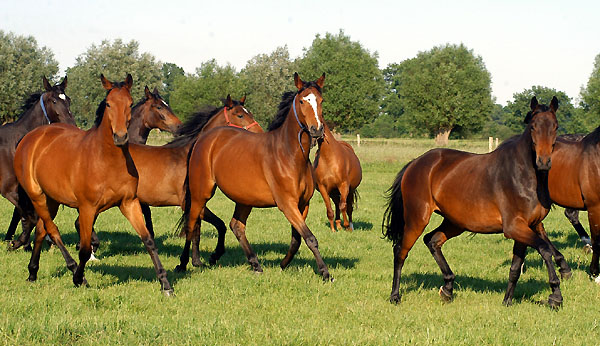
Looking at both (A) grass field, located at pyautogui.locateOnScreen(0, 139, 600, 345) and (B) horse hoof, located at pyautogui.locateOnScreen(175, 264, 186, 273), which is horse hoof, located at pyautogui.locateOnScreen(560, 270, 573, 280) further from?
(B) horse hoof, located at pyautogui.locateOnScreen(175, 264, 186, 273)

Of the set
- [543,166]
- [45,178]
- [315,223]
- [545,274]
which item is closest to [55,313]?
[45,178]

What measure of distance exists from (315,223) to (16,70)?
165 ft

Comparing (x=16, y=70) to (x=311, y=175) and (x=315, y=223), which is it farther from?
(x=311, y=175)

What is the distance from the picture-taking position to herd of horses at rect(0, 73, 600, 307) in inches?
248

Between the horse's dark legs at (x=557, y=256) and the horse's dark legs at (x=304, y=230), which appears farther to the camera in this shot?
the horse's dark legs at (x=304, y=230)

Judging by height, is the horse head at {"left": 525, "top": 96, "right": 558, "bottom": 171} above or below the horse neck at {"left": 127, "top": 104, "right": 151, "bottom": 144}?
above

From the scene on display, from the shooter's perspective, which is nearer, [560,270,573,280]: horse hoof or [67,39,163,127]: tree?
[560,270,573,280]: horse hoof

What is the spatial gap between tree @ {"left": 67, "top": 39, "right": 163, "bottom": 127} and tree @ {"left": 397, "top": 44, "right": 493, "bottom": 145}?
29.7 meters

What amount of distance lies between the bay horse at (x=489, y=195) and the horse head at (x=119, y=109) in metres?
3.30

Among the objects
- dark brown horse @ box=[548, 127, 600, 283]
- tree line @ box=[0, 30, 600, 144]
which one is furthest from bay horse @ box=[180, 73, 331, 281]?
tree line @ box=[0, 30, 600, 144]

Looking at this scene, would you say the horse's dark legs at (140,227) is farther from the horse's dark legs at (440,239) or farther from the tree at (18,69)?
the tree at (18,69)

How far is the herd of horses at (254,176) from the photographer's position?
630cm

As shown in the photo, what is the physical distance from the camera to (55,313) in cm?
583

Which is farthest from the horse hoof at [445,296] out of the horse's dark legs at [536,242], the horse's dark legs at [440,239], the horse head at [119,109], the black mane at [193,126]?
the black mane at [193,126]
